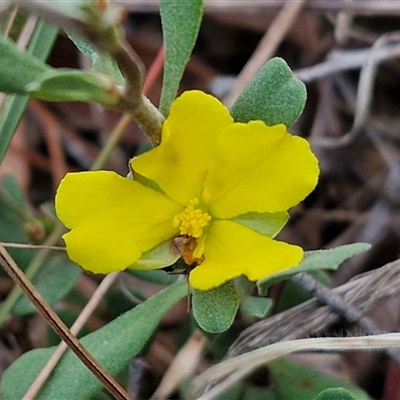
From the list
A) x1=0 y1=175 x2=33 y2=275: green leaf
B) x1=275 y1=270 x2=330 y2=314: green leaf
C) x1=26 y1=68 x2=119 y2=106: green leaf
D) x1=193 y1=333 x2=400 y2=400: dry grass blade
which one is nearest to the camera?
x1=26 y1=68 x2=119 y2=106: green leaf

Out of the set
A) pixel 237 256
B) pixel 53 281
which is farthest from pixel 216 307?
pixel 53 281

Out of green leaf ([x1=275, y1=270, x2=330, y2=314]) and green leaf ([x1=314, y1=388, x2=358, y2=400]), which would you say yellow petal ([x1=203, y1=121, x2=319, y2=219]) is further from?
green leaf ([x1=275, y1=270, x2=330, y2=314])

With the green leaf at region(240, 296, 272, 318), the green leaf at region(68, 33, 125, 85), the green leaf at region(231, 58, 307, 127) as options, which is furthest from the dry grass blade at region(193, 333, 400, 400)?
the green leaf at region(68, 33, 125, 85)

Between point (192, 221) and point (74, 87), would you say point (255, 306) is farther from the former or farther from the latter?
point (74, 87)

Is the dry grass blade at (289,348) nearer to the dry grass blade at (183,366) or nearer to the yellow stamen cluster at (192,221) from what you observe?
the dry grass blade at (183,366)

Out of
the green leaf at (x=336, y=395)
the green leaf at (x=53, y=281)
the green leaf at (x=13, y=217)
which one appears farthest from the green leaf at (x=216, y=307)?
the green leaf at (x=13, y=217)

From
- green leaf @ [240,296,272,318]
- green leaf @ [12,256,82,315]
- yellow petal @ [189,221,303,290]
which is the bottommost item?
green leaf @ [12,256,82,315]
